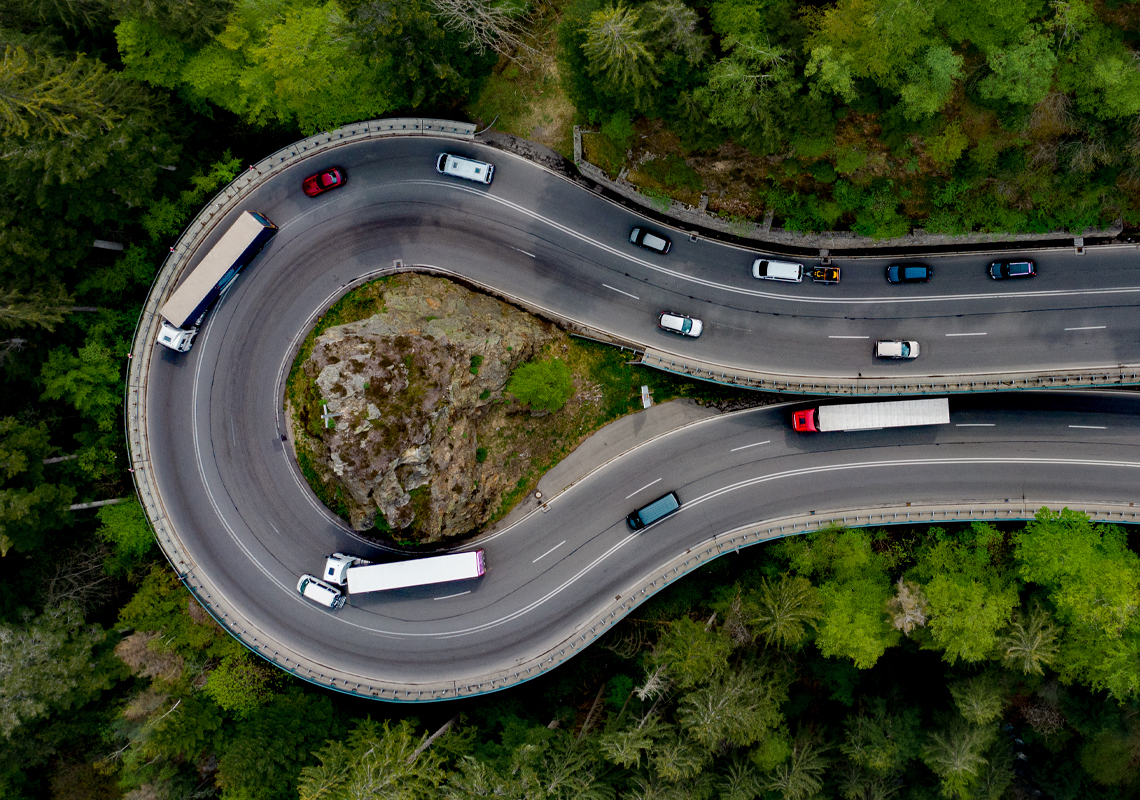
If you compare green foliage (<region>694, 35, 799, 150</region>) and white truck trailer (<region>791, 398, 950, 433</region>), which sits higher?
green foliage (<region>694, 35, 799, 150</region>)

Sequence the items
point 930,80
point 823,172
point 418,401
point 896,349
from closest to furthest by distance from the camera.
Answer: point 930,80
point 418,401
point 823,172
point 896,349

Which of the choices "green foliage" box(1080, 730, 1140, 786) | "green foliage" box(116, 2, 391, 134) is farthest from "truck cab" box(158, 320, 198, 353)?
"green foliage" box(1080, 730, 1140, 786)

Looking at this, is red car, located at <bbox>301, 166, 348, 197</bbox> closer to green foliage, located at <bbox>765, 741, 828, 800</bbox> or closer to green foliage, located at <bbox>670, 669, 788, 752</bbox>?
green foliage, located at <bbox>670, 669, 788, 752</bbox>

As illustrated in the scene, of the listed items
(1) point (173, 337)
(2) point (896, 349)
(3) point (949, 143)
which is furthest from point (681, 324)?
(1) point (173, 337)

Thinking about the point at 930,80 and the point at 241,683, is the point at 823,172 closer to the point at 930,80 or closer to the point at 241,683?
the point at 930,80

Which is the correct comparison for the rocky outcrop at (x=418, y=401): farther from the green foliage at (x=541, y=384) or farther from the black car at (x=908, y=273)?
the black car at (x=908, y=273)

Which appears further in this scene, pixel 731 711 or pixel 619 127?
pixel 619 127

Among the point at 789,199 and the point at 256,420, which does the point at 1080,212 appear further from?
the point at 256,420
